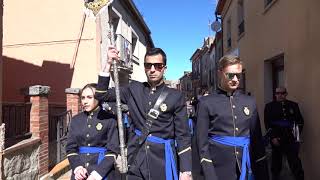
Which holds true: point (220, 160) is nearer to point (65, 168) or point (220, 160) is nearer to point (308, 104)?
point (308, 104)

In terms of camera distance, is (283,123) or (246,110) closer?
(246,110)

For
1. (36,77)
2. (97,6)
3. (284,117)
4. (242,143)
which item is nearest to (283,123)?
(284,117)

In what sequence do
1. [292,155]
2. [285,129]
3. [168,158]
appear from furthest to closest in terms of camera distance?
[285,129] → [292,155] → [168,158]

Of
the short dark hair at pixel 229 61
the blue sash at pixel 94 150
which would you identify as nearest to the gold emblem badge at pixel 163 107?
the short dark hair at pixel 229 61

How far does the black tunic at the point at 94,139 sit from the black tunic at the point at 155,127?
273 millimetres

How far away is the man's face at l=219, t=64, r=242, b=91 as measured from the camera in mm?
4078

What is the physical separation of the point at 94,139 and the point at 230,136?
126 centimetres

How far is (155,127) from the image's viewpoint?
3.93 m

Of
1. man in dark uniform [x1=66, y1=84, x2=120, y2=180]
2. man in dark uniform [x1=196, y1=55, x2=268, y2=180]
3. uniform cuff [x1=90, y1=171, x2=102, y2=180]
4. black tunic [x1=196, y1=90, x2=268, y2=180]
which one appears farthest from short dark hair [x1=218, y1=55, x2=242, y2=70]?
uniform cuff [x1=90, y1=171, x2=102, y2=180]

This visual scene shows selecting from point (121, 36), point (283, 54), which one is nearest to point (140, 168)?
point (283, 54)

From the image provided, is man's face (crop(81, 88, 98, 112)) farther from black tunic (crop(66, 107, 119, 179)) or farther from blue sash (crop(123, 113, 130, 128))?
blue sash (crop(123, 113, 130, 128))

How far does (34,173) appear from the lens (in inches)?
321

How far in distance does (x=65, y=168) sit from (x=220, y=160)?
6213 millimetres

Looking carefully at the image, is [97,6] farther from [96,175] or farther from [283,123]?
[283,123]
